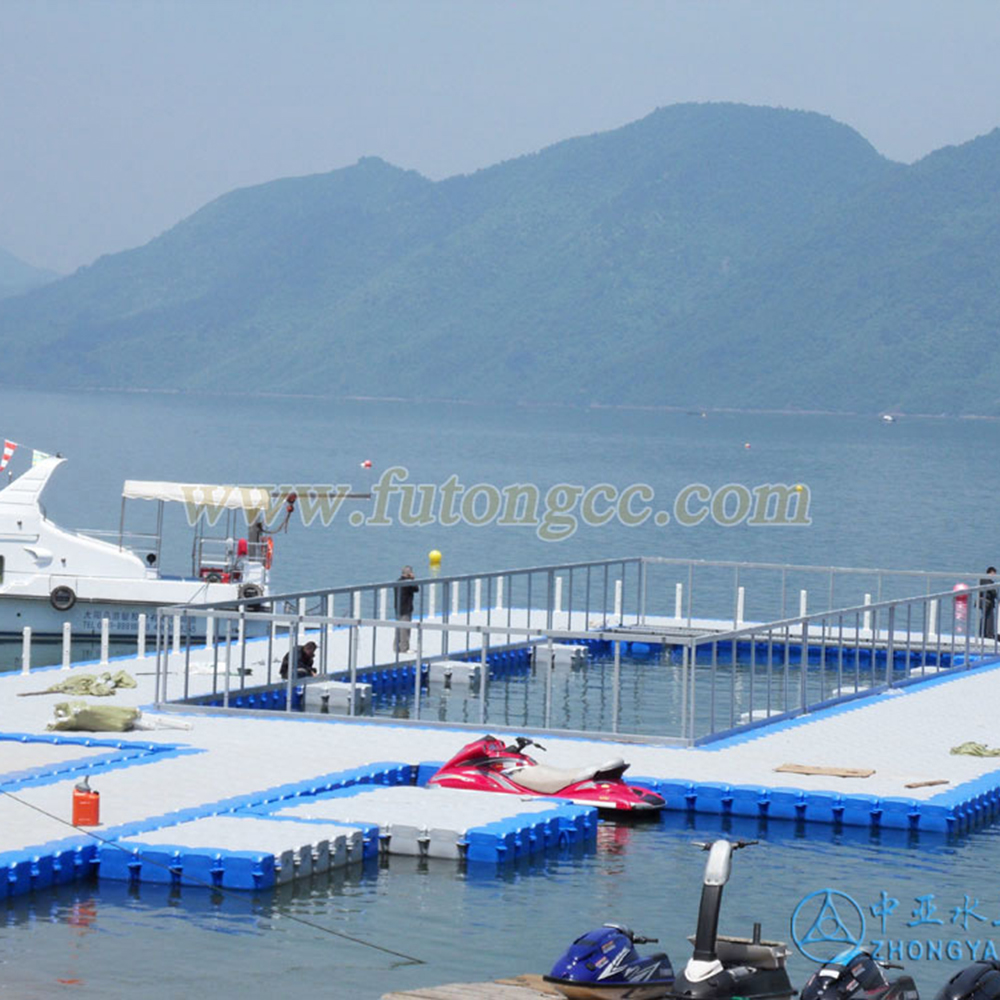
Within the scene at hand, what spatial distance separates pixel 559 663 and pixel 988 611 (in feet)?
26.8

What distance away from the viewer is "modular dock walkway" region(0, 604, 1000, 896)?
20.2m

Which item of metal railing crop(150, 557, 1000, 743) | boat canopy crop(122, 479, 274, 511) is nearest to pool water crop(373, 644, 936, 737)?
metal railing crop(150, 557, 1000, 743)

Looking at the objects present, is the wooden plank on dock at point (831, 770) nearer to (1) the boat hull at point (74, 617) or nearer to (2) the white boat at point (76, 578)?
(2) the white boat at point (76, 578)

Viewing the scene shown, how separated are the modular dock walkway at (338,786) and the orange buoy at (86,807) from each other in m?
0.20

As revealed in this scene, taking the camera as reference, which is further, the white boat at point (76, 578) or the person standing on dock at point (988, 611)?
the white boat at point (76, 578)

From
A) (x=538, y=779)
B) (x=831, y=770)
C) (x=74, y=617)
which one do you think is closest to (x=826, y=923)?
(x=538, y=779)

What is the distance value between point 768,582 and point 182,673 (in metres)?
41.5

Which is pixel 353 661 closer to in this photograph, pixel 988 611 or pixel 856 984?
pixel 988 611

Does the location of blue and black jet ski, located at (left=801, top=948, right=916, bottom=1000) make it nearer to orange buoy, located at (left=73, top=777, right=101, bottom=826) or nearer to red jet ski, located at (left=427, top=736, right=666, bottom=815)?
orange buoy, located at (left=73, top=777, right=101, bottom=826)

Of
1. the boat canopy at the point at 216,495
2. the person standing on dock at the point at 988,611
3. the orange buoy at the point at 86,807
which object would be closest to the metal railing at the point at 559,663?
the person standing on dock at the point at 988,611

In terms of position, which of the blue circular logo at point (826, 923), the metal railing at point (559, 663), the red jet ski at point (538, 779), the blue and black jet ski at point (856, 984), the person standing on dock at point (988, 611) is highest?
the person standing on dock at point (988, 611)

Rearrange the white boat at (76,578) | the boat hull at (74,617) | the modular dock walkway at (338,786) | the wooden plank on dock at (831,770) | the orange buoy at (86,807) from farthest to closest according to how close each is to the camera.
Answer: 1. the boat hull at (74,617)
2. the white boat at (76,578)
3. the wooden plank on dock at (831,770)
4. the orange buoy at (86,807)
5. the modular dock walkway at (338,786)

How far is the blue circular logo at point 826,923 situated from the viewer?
1858 centimetres

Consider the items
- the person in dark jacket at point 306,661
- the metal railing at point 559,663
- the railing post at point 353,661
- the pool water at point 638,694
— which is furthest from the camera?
the person in dark jacket at point 306,661
